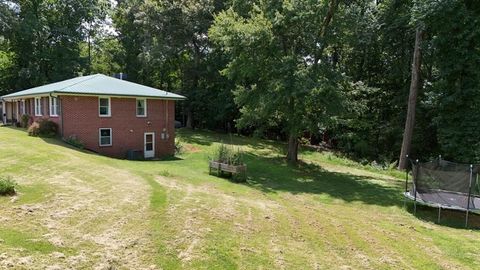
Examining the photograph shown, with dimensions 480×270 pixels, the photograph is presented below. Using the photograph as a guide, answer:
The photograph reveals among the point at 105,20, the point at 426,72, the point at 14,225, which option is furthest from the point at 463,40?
the point at 105,20

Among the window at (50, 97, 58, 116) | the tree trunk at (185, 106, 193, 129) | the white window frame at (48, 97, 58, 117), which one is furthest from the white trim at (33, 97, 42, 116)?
the tree trunk at (185, 106, 193, 129)

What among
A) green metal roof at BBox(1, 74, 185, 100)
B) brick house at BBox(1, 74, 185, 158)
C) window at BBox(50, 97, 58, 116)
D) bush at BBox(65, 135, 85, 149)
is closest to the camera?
bush at BBox(65, 135, 85, 149)

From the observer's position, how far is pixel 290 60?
21.1 m

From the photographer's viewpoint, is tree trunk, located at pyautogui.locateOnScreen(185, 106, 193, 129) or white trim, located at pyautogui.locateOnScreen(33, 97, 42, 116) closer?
white trim, located at pyautogui.locateOnScreen(33, 97, 42, 116)

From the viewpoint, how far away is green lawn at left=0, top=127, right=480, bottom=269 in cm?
690

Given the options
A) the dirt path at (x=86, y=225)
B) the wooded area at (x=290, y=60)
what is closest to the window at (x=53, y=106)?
the wooded area at (x=290, y=60)

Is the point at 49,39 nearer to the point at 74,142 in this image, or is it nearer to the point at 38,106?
the point at 38,106

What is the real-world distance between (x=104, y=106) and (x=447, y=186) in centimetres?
1859

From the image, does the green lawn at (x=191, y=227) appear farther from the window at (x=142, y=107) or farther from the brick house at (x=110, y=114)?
the window at (x=142, y=107)

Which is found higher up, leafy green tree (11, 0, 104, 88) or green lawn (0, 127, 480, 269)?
leafy green tree (11, 0, 104, 88)

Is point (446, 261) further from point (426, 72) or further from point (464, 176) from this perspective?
point (426, 72)

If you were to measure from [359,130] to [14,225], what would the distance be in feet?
91.1

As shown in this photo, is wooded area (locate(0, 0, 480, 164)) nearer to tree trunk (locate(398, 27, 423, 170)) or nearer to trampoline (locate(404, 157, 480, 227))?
tree trunk (locate(398, 27, 423, 170))

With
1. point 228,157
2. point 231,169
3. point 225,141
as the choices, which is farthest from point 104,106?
point 225,141
